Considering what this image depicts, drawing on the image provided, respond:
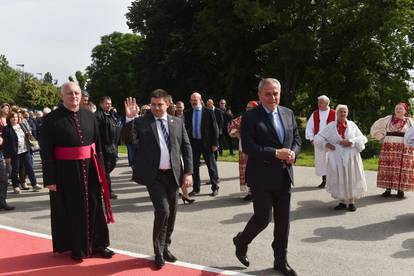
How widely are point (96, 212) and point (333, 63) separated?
21531 mm

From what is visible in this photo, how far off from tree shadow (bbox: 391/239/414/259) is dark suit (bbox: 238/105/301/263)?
1601 mm

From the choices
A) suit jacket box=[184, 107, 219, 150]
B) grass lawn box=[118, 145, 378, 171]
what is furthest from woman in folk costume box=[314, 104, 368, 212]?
grass lawn box=[118, 145, 378, 171]

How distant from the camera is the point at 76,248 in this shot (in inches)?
229

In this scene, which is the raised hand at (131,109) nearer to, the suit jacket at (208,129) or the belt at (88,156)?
the belt at (88,156)

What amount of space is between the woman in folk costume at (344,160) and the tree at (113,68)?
42429 millimetres

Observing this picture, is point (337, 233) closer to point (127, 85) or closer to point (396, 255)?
point (396, 255)

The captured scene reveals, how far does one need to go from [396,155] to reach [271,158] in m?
5.23

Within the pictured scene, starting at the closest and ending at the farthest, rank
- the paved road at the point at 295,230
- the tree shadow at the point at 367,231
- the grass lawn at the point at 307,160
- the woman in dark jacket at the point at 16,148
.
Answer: the paved road at the point at 295,230 → the tree shadow at the point at 367,231 → the woman in dark jacket at the point at 16,148 → the grass lawn at the point at 307,160

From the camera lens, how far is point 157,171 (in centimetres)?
556

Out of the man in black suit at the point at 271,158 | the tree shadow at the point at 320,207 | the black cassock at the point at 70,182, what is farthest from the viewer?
the tree shadow at the point at 320,207

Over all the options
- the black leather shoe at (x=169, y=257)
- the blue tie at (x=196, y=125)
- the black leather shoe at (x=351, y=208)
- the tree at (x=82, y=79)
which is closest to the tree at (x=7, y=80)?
the tree at (x=82, y=79)

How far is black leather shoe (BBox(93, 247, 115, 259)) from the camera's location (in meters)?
5.95

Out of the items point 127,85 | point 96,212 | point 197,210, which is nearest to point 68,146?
point 96,212

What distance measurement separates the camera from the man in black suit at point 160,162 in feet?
18.1
